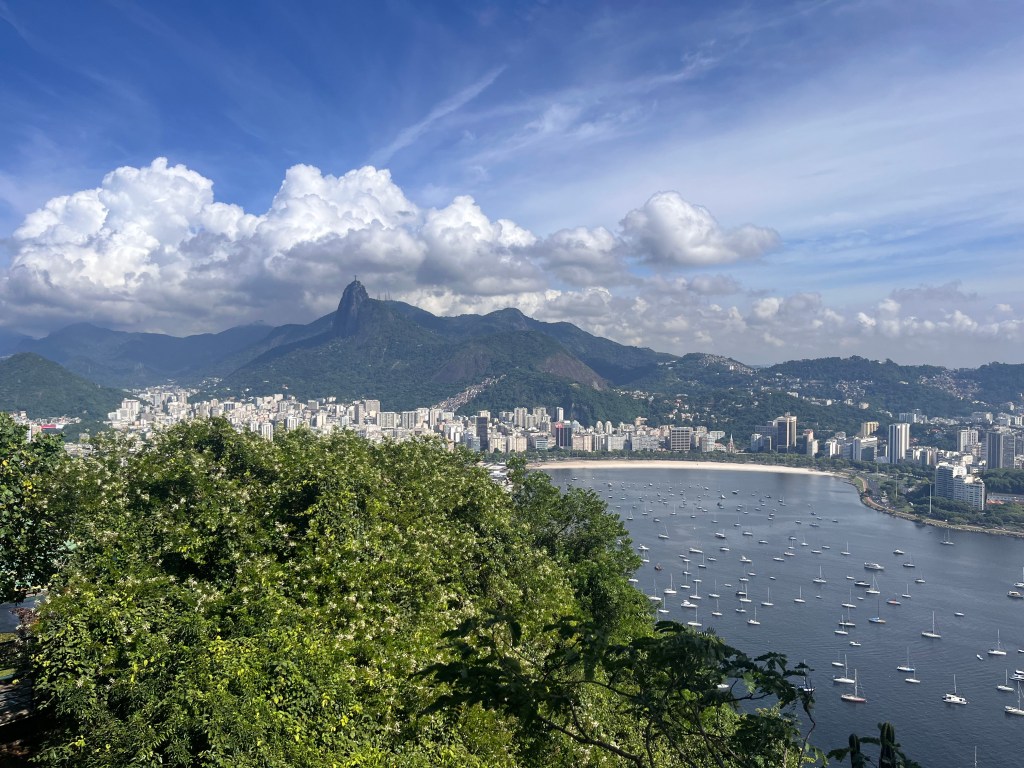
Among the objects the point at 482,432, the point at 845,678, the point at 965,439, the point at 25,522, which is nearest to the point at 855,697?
the point at 845,678

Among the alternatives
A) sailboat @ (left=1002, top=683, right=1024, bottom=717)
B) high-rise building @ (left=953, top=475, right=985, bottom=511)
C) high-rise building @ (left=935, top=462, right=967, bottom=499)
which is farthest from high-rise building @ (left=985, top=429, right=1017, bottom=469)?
sailboat @ (left=1002, top=683, right=1024, bottom=717)

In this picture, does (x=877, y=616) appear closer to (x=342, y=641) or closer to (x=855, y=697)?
(x=855, y=697)

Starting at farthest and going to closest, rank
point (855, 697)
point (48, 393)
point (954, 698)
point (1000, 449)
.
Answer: point (48, 393)
point (1000, 449)
point (954, 698)
point (855, 697)

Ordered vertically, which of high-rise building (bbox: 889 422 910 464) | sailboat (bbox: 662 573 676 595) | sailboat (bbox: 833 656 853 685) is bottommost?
sailboat (bbox: 833 656 853 685)

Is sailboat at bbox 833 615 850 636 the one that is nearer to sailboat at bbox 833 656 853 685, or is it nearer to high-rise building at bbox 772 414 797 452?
sailboat at bbox 833 656 853 685

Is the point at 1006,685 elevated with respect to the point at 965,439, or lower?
lower

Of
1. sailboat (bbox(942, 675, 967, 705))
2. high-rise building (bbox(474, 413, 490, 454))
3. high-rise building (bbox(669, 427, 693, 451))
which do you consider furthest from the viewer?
high-rise building (bbox(669, 427, 693, 451))

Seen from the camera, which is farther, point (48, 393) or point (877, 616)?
point (48, 393)
